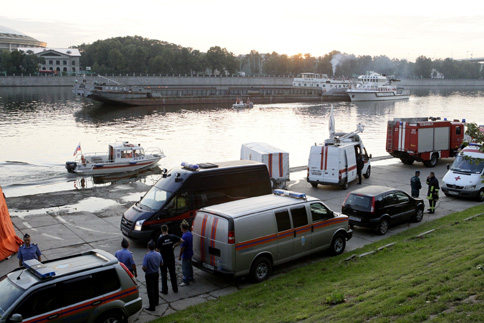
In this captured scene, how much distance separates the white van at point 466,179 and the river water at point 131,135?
1673cm

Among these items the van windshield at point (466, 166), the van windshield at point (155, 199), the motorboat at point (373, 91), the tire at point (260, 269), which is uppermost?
the motorboat at point (373, 91)

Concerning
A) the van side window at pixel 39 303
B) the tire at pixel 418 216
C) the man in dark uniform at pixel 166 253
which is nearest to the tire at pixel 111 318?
the van side window at pixel 39 303

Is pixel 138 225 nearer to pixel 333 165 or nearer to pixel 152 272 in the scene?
pixel 152 272

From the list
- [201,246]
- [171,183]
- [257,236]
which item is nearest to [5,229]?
[171,183]

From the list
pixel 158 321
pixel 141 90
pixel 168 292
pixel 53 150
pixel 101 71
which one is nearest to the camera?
pixel 158 321

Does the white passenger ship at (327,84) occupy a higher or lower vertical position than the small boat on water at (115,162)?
higher

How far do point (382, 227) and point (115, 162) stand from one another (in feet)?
74.3

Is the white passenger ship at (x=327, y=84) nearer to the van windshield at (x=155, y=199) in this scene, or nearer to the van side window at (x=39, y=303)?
the van windshield at (x=155, y=199)

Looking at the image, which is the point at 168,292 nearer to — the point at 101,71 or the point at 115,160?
the point at 115,160

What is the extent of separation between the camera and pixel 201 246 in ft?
38.3

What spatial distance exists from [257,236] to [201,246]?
1471 millimetres

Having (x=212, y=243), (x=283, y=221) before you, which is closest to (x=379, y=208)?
(x=283, y=221)

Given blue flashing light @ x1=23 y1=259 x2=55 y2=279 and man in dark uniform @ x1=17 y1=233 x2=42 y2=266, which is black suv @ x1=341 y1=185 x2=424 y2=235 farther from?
blue flashing light @ x1=23 y1=259 x2=55 y2=279

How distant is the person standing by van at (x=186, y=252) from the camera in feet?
37.1
